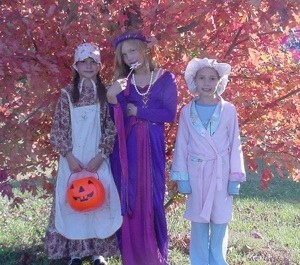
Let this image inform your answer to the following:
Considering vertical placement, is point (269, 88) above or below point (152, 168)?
above

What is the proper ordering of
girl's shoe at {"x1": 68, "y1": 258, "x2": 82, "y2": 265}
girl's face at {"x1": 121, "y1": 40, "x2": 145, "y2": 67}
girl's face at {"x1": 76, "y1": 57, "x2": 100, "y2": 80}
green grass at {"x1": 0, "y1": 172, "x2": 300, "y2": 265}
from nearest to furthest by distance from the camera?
Result: girl's face at {"x1": 121, "y1": 40, "x2": 145, "y2": 67} < girl's face at {"x1": 76, "y1": 57, "x2": 100, "y2": 80} < girl's shoe at {"x1": 68, "y1": 258, "x2": 82, "y2": 265} < green grass at {"x1": 0, "y1": 172, "x2": 300, "y2": 265}

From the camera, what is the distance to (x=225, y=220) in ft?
14.1

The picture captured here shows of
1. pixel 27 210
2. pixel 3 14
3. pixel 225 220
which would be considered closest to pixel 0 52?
pixel 3 14

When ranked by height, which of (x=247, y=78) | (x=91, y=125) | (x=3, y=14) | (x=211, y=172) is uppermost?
(x=3, y=14)

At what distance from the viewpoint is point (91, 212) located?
473 centimetres

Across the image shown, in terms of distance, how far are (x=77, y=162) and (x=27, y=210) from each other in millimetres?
3106

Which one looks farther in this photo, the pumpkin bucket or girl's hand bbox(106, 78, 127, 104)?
the pumpkin bucket

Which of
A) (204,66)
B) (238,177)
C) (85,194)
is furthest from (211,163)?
(85,194)

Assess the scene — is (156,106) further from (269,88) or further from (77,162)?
(269,88)

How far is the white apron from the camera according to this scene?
465cm

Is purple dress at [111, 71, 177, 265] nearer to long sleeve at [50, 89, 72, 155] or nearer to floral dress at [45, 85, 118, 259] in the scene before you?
floral dress at [45, 85, 118, 259]

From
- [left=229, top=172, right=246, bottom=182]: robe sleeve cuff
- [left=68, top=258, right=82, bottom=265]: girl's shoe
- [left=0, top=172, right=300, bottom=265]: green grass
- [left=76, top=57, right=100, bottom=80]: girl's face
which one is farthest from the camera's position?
[left=0, top=172, right=300, bottom=265]: green grass

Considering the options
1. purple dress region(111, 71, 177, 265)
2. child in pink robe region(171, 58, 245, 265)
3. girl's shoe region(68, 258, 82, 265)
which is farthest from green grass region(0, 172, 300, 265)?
child in pink robe region(171, 58, 245, 265)

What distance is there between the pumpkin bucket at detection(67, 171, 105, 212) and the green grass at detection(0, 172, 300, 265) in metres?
0.88
